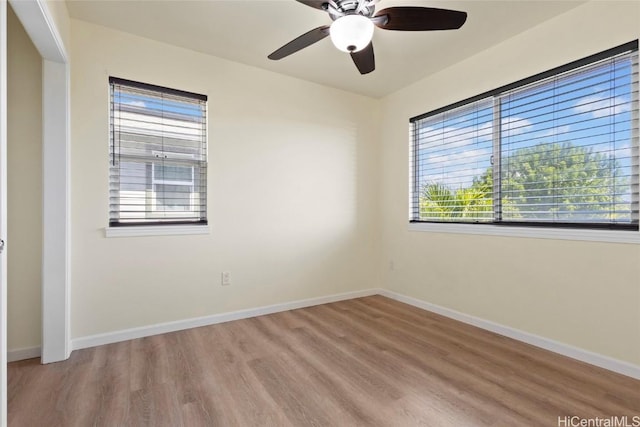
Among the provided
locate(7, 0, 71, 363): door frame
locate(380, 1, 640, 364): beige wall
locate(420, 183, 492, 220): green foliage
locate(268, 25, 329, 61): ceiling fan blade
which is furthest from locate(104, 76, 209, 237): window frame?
locate(420, 183, 492, 220): green foliage

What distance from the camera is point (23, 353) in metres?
2.33

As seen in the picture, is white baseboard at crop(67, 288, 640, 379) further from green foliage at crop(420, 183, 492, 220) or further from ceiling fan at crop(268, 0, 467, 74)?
ceiling fan at crop(268, 0, 467, 74)

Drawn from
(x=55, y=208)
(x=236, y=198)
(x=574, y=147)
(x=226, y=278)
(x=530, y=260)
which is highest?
(x=574, y=147)

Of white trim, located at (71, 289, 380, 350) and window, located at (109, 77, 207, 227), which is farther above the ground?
window, located at (109, 77, 207, 227)

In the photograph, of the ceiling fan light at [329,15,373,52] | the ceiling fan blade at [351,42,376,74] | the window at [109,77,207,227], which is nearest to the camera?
the ceiling fan light at [329,15,373,52]

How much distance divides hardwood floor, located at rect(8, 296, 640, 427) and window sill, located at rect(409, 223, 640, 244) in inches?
34.5

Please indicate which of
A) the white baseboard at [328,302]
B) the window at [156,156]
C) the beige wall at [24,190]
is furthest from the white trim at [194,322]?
the window at [156,156]

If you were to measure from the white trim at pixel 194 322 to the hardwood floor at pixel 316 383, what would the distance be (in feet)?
0.27

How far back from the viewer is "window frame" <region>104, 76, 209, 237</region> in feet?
8.66

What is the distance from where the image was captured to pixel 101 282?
2590mm

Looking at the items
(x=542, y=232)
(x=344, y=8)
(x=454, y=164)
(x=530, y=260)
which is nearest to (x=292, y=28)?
(x=344, y=8)

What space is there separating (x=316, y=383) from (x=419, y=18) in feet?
7.58

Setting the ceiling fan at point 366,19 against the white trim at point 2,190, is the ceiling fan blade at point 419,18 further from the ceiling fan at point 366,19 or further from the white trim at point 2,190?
the white trim at point 2,190

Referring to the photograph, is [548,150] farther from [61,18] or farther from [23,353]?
[23,353]
